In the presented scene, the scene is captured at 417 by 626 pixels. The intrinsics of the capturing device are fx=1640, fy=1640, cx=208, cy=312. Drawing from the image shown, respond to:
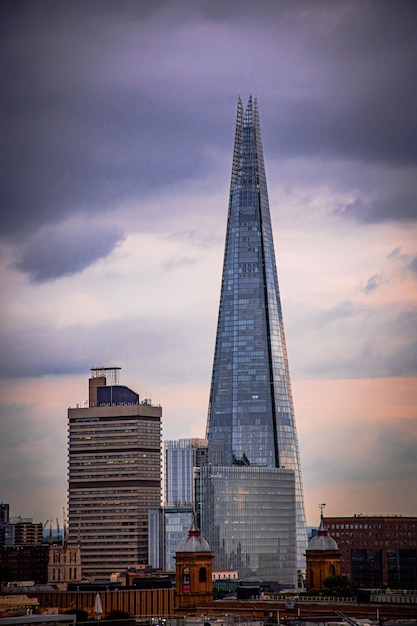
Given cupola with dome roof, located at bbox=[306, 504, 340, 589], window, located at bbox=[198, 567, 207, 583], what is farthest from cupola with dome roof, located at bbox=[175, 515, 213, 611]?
cupola with dome roof, located at bbox=[306, 504, 340, 589]

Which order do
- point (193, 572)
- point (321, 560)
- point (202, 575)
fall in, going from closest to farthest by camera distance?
point (193, 572) → point (202, 575) → point (321, 560)

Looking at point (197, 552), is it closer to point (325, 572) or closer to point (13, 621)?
point (325, 572)

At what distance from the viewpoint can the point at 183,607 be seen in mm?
166000

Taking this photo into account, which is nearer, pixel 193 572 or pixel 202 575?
pixel 193 572

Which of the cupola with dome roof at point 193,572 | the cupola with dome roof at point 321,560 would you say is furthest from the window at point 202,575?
the cupola with dome roof at point 321,560

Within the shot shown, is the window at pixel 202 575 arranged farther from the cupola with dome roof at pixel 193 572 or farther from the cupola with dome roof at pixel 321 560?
the cupola with dome roof at pixel 321 560

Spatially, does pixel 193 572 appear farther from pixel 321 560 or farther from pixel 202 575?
pixel 321 560

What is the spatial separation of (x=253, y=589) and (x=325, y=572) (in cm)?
897

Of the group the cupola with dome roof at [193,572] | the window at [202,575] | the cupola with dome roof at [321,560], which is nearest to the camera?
the cupola with dome roof at [193,572]

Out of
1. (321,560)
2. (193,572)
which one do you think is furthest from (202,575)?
(321,560)

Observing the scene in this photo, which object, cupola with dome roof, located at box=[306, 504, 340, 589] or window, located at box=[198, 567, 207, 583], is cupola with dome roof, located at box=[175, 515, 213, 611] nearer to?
window, located at box=[198, 567, 207, 583]

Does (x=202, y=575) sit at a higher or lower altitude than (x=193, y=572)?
lower

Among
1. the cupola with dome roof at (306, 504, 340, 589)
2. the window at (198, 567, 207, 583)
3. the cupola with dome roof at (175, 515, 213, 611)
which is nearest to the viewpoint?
the cupola with dome roof at (175, 515, 213, 611)

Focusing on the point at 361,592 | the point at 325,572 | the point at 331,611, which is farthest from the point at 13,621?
the point at 325,572
